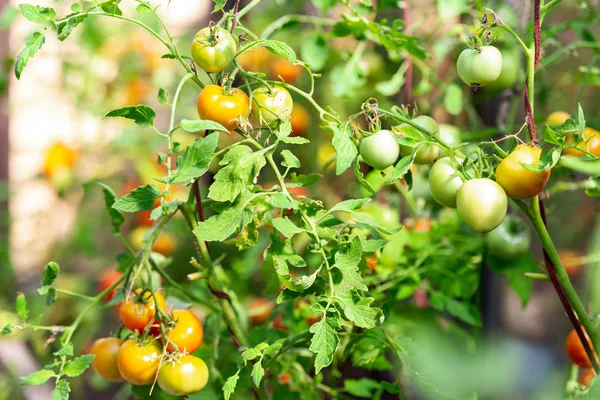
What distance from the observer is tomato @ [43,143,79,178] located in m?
1.96

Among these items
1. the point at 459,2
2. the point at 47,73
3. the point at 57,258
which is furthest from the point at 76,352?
the point at 459,2

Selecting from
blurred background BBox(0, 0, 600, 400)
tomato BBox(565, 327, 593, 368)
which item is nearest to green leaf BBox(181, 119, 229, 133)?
tomato BBox(565, 327, 593, 368)

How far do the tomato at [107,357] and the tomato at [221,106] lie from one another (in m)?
0.25

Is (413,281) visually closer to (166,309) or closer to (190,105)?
(166,309)

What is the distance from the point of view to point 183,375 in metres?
0.61

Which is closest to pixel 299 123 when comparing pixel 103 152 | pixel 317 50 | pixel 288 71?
pixel 288 71

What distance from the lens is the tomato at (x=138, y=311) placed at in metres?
0.63

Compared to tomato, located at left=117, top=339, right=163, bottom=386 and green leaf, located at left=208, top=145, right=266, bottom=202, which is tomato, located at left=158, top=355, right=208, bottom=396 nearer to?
tomato, located at left=117, top=339, right=163, bottom=386

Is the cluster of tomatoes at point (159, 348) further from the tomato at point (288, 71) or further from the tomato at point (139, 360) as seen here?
the tomato at point (288, 71)

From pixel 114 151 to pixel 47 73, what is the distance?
0.38m

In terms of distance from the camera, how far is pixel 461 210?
0.53 meters

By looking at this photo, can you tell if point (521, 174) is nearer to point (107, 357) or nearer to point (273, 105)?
point (273, 105)

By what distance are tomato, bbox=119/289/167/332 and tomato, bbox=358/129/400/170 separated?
24 centimetres

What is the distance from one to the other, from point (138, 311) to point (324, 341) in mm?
206
